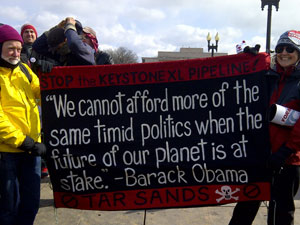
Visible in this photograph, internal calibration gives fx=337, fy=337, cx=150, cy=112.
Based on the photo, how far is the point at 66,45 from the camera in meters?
3.11

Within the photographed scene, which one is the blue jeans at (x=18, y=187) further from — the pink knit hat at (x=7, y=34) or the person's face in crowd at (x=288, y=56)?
the person's face in crowd at (x=288, y=56)

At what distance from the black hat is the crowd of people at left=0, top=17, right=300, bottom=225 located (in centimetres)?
48

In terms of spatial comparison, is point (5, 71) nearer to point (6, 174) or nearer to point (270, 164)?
point (6, 174)

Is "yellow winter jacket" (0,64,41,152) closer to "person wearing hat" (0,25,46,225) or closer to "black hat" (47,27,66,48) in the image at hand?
"person wearing hat" (0,25,46,225)

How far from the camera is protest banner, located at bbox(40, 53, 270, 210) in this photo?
2.66 metres

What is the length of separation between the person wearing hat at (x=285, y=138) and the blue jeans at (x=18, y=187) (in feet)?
5.74

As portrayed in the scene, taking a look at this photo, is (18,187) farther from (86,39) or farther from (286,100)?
(286,100)

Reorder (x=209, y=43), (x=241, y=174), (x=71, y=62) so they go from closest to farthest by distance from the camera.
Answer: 1. (x=241, y=174)
2. (x=71, y=62)
3. (x=209, y=43)

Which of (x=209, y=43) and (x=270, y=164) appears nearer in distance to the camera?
(x=270, y=164)

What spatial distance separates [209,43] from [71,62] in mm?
21075

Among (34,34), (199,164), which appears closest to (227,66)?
(199,164)

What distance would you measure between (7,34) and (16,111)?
542 mm

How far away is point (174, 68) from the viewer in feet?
8.82

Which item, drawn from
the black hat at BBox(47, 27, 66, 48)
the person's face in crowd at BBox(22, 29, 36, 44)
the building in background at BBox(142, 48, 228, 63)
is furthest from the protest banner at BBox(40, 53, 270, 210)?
the building in background at BBox(142, 48, 228, 63)
